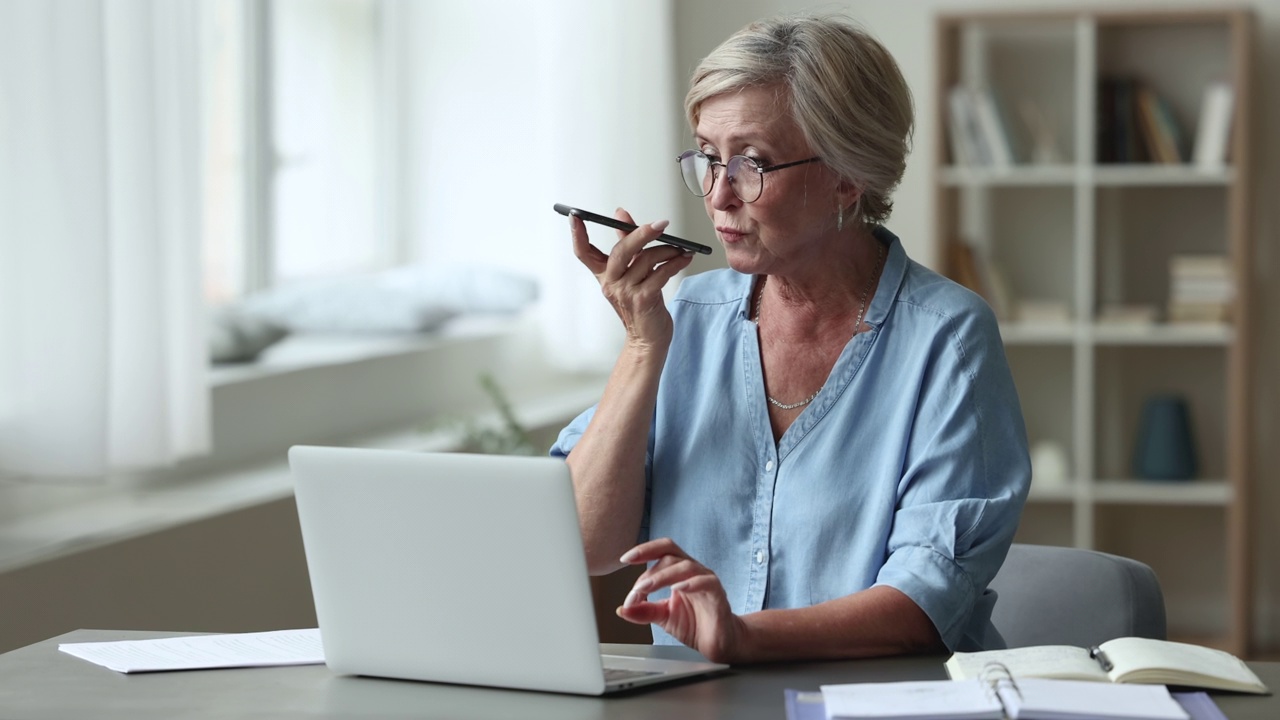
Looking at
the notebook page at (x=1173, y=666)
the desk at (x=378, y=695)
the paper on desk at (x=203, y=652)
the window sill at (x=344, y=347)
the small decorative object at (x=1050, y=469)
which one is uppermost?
the window sill at (x=344, y=347)

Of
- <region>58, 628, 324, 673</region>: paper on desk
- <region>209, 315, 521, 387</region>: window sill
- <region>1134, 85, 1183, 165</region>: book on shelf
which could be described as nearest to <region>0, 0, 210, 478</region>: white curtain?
<region>209, 315, 521, 387</region>: window sill

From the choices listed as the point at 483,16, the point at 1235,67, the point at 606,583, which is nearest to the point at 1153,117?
the point at 1235,67

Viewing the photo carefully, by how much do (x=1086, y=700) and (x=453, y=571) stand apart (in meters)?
0.50

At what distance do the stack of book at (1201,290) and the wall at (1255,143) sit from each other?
25 cm

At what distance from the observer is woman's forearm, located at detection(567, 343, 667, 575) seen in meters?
1.68

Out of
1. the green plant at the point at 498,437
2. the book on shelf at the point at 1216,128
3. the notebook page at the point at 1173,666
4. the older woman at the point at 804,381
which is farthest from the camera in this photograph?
the book on shelf at the point at 1216,128

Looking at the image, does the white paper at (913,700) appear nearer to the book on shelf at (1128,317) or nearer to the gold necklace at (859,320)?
the gold necklace at (859,320)

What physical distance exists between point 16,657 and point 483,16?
319cm

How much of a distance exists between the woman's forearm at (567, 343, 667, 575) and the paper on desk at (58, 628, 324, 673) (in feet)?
1.14

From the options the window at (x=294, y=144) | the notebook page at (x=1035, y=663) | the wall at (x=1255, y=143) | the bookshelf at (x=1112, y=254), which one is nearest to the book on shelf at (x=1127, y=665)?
the notebook page at (x=1035, y=663)

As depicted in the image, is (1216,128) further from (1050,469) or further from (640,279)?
(640,279)

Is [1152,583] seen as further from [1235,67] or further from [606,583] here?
[1235,67]

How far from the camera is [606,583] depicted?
205 centimetres

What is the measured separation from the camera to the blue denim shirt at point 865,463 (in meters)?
1.50
